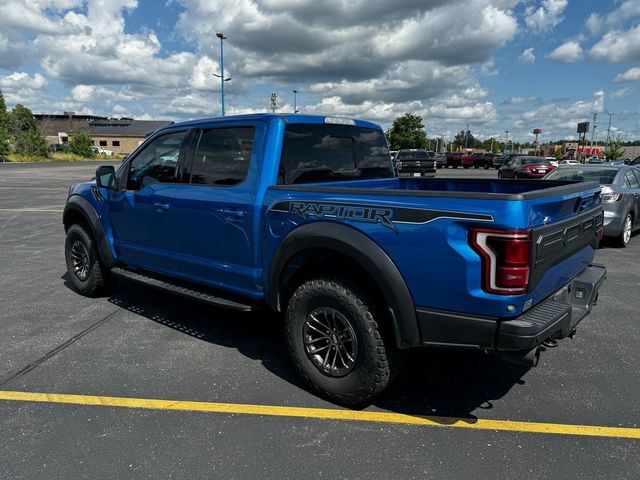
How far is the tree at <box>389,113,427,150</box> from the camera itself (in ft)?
278

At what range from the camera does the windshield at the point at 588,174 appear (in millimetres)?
8525

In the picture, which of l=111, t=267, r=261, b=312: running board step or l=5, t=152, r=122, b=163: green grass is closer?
l=111, t=267, r=261, b=312: running board step

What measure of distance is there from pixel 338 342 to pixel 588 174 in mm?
7508

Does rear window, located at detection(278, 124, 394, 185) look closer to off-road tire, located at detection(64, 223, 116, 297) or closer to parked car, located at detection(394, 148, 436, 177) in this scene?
off-road tire, located at detection(64, 223, 116, 297)

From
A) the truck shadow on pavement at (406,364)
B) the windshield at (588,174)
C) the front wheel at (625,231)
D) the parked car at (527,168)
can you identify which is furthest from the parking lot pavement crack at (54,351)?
the parked car at (527,168)

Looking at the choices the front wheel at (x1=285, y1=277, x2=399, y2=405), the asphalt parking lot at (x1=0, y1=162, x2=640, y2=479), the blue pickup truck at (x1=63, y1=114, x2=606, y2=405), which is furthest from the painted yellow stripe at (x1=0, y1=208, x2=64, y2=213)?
the front wheel at (x1=285, y1=277, x2=399, y2=405)

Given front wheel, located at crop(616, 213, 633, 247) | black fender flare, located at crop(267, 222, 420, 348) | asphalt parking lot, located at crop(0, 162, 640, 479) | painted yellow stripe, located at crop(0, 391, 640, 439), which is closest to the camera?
asphalt parking lot, located at crop(0, 162, 640, 479)

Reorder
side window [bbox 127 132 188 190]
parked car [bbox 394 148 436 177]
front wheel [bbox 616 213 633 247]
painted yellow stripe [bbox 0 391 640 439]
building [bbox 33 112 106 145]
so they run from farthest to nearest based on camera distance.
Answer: building [bbox 33 112 106 145], parked car [bbox 394 148 436 177], front wheel [bbox 616 213 633 247], side window [bbox 127 132 188 190], painted yellow stripe [bbox 0 391 640 439]

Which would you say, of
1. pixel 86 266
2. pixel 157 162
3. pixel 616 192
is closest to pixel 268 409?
pixel 157 162

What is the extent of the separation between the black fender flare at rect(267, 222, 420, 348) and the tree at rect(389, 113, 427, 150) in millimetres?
83894

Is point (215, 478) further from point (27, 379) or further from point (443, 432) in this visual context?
point (27, 379)

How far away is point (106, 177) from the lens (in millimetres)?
4973

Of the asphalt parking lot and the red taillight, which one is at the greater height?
the red taillight

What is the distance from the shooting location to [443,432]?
116 inches
